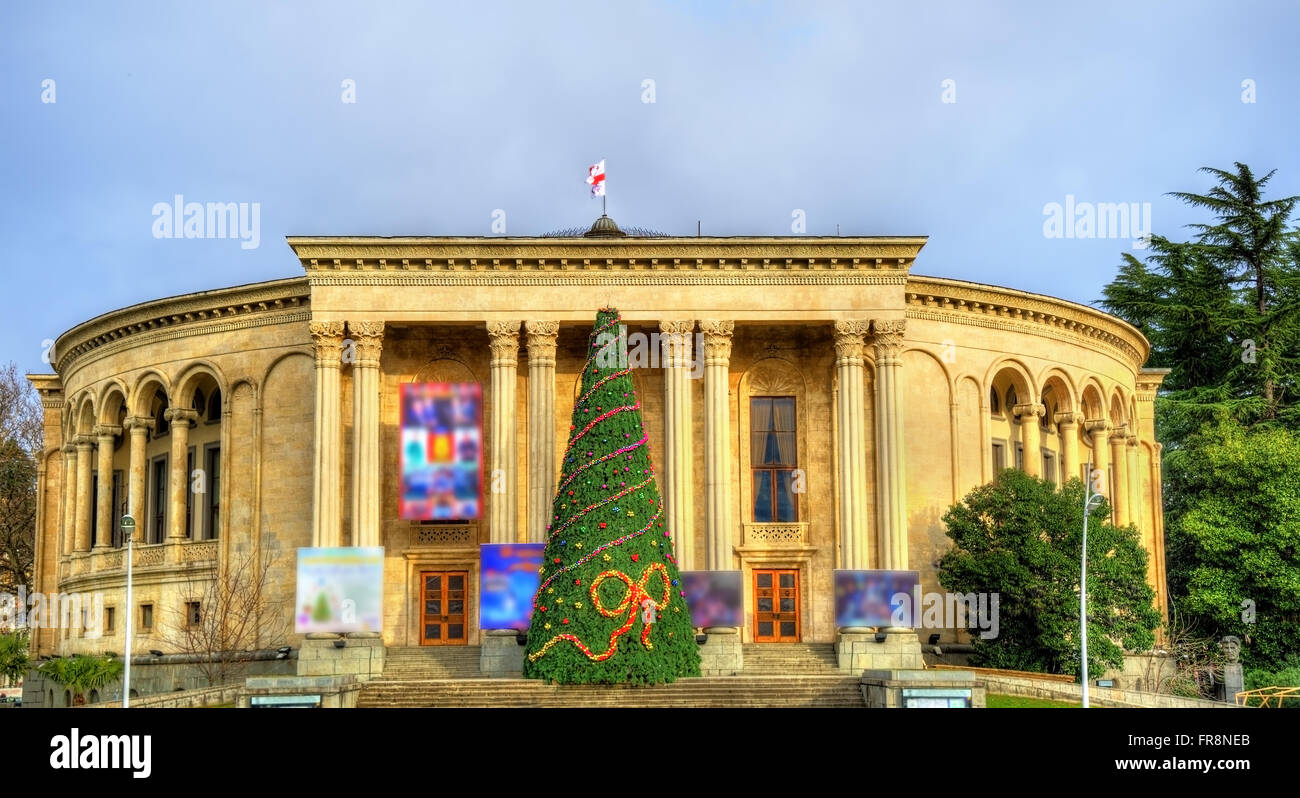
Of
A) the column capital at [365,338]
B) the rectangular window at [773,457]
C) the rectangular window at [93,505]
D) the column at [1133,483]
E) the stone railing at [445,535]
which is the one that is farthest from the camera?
the column at [1133,483]

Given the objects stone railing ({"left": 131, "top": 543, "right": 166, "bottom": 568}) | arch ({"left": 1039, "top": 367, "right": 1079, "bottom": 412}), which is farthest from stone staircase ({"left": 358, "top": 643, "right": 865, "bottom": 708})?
arch ({"left": 1039, "top": 367, "right": 1079, "bottom": 412})

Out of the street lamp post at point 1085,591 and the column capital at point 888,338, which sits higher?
the column capital at point 888,338

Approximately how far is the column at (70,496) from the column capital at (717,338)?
75.5 feet

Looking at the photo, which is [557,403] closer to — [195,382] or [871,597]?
[871,597]

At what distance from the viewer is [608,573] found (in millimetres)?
32812

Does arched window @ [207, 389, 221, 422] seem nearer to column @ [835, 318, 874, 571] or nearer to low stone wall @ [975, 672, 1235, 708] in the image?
column @ [835, 318, 874, 571]

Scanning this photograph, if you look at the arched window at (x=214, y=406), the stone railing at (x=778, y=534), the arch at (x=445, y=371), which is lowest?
the stone railing at (x=778, y=534)

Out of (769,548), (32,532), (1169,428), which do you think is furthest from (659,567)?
(32,532)

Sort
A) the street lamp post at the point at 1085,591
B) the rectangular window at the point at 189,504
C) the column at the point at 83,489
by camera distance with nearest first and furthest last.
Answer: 1. the street lamp post at the point at 1085,591
2. the rectangular window at the point at 189,504
3. the column at the point at 83,489

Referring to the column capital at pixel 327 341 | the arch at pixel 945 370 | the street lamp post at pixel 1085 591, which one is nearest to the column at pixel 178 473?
the column capital at pixel 327 341

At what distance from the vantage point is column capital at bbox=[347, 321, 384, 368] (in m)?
39.5

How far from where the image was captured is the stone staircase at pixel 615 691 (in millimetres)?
32250

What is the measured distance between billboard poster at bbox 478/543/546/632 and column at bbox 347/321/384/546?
317 cm

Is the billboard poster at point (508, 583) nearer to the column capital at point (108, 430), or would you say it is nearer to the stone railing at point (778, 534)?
the stone railing at point (778, 534)
